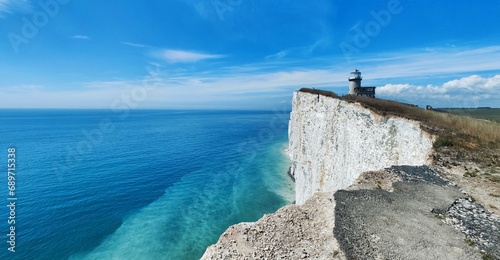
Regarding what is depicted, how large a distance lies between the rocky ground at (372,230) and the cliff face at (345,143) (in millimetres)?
6242

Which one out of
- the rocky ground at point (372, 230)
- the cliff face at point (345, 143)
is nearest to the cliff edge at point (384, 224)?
the rocky ground at point (372, 230)

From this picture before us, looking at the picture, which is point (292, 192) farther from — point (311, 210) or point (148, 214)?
point (311, 210)

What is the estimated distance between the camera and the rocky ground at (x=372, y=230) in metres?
6.07

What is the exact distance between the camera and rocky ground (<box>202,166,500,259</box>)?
6.07 m

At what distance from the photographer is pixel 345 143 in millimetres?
24844

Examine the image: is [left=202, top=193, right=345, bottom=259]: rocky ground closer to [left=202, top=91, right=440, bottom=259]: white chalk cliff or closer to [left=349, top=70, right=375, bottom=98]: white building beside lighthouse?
[left=202, top=91, right=440, bottom=259]: white chalk cliff

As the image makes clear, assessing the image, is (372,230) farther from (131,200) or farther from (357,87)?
(357,87)

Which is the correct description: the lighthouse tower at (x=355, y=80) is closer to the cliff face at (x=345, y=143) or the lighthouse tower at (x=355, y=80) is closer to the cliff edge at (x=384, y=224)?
the cliff face at (x=345, y=143)

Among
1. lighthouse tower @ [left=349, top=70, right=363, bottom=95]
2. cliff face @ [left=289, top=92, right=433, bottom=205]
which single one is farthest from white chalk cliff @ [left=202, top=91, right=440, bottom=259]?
lighthouse tower @ [left=349, top=70, right=363, bottom=95]

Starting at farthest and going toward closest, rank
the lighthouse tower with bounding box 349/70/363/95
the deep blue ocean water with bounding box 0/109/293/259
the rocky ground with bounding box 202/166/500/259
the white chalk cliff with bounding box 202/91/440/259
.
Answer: the lighthouse tower with bounding box 349/70/363/95, the deep blue ocean water with bounding box 0/109/293/259, the white chalk cliff with bounding box 202/91/440/259, the rocky ground with bounding box 202/166/500/259

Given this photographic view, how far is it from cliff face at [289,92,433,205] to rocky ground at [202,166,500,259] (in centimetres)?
624

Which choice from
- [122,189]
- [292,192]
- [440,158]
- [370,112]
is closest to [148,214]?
[122,189]

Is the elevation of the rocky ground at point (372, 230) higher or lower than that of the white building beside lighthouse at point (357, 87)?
lower

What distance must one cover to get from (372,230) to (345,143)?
19.2 metres
